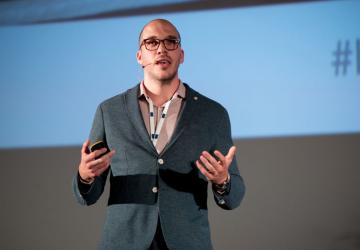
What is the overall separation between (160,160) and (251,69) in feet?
6.14

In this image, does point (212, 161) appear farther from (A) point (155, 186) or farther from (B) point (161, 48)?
(B) point (161, 48)

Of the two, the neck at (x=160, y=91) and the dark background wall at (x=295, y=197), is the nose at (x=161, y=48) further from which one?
the dark background wall at (x=295, y=197)

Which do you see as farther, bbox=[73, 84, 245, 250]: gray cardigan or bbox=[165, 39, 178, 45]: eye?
bbox=[165, 39, 178, 45]: eye

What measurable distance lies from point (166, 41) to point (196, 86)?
1563mm


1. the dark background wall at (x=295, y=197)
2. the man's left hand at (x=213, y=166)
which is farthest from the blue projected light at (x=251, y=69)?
the man's left hand at (x=213, y=166)

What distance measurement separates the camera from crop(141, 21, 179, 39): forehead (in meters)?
1.56

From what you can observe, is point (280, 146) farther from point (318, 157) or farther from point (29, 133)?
point (29, 133)

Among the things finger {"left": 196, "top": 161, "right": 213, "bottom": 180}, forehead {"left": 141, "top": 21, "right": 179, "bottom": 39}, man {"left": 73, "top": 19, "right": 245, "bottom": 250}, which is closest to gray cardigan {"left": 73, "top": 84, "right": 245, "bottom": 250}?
man {"left": 73, "top": 19, "right": 245, "bottom": 250}

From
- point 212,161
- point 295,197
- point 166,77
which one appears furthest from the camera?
point 295,197

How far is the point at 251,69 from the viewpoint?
3184mm

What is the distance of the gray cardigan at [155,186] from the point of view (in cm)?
141

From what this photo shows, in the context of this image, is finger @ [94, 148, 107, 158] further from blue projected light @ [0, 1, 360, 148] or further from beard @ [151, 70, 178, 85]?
blue projected light @ [0, 1, 360, 148]

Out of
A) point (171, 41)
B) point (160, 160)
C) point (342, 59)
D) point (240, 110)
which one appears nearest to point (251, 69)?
point (240, 110)

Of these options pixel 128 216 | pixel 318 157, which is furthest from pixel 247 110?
pixel 128 216
